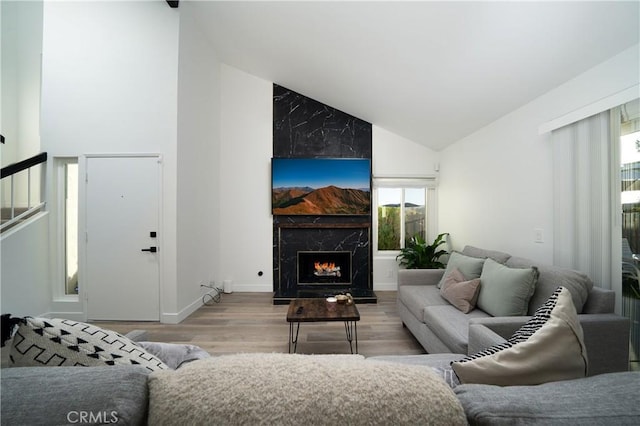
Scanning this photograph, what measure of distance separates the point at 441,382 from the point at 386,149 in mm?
4223

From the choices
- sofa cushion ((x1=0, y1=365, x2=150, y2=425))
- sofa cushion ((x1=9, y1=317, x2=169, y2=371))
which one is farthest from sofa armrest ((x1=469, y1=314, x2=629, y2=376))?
sofa cushion ((x1=9, y1=317, x2=169, y2=371))

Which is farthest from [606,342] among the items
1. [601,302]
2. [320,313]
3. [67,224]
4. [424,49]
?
[67,224]

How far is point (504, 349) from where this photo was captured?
2.84 ft

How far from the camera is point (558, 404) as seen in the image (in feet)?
1.91

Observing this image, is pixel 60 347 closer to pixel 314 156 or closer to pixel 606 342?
pixel 606 342

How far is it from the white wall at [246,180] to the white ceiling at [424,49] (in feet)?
1.50

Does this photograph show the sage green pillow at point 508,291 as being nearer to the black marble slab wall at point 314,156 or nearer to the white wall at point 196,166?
the black marble slab wall at point 314,156

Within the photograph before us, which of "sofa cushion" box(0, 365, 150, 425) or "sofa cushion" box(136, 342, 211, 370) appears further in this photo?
"sofa cushion" box(136, 342, 211, 370)

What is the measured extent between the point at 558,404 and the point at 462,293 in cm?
184

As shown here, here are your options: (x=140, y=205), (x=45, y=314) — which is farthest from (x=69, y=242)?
(x=140, y=205)

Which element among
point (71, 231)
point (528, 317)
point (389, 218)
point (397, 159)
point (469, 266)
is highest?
point (397, 159)

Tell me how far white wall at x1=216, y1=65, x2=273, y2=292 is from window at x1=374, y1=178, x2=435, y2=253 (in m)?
1.98

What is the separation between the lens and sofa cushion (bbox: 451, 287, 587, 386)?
782mm

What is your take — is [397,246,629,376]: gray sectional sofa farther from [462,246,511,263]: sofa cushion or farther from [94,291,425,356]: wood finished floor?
[94,291,425,356]: wood finished floor
